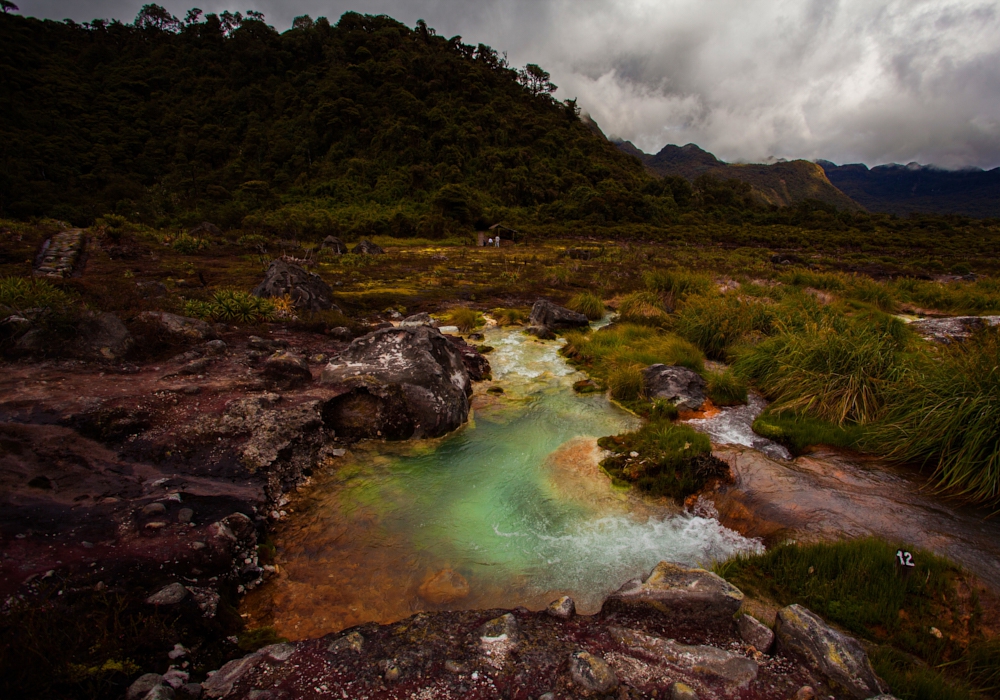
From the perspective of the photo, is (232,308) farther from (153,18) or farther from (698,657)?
(153,18)

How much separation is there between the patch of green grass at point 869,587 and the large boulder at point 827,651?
86 cm

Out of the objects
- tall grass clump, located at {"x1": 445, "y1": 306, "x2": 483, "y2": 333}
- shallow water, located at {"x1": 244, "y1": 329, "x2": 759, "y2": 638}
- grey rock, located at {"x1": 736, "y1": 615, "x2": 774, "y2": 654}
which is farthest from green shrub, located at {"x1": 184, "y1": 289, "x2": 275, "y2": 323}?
grey rock, located at {"x1": 736, "y1": 615, "x2": 774, "y2": 654}

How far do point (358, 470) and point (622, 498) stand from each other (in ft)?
14.6

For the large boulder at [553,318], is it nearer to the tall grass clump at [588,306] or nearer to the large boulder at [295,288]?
the tall grass clump at [588,306]

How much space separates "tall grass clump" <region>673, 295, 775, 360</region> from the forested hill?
41.4 meters

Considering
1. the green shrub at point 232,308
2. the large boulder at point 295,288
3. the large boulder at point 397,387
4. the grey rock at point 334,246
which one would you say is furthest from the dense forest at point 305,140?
the large boulder at point 397,387

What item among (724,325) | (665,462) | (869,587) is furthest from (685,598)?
(724,325)

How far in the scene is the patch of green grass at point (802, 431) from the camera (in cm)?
755

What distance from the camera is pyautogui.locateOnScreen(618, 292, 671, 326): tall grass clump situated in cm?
1550

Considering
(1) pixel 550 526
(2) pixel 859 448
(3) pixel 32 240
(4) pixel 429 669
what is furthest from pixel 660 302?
(3) pixel 32 240

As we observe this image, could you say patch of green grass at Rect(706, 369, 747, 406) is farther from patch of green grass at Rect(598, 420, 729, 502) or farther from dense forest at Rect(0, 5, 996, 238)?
dense forest at Rect(0, 5, 996, 238)

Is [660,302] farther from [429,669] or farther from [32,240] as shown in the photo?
[32,240]

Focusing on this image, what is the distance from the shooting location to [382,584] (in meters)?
5.14

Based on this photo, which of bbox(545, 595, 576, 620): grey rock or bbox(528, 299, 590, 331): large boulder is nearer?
bbox(545, 595, 576, 620): grey rock
